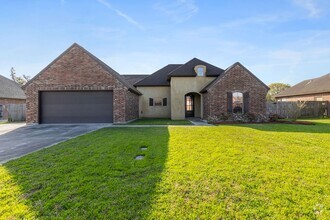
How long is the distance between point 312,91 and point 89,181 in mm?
31947

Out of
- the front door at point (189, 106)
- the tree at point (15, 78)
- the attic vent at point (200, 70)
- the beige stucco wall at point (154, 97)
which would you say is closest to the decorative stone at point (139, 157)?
the attic vent at point (200, 70)

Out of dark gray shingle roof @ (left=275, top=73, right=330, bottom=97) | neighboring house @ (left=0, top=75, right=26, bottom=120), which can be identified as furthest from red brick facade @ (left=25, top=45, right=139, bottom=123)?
dark gray shingle roof @ (left=275, top=73, right=330, bottom=97)

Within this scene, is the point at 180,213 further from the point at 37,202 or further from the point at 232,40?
the point at 232,40

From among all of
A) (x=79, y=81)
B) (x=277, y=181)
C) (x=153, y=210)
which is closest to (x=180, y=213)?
(x=153, y=210)

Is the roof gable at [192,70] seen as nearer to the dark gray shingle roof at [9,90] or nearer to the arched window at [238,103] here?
the arched window at [238,103]

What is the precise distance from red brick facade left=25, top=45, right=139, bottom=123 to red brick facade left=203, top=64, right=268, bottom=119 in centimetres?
787

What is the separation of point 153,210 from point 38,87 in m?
15.9

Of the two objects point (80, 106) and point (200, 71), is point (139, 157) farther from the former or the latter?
point (200, 71)

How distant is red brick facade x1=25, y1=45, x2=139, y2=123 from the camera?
1450 centimetres

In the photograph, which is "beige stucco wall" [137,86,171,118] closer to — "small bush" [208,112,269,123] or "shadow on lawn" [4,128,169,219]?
"small bush" [208,112,269,123]

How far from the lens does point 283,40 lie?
14.1 metres

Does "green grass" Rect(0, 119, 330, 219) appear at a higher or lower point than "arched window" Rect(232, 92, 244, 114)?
lower

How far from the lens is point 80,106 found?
48.4ft

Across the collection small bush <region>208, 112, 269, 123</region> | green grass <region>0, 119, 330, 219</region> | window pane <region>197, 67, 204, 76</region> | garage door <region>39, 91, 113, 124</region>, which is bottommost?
green grass <region>0, 119, 330, 219</region>
